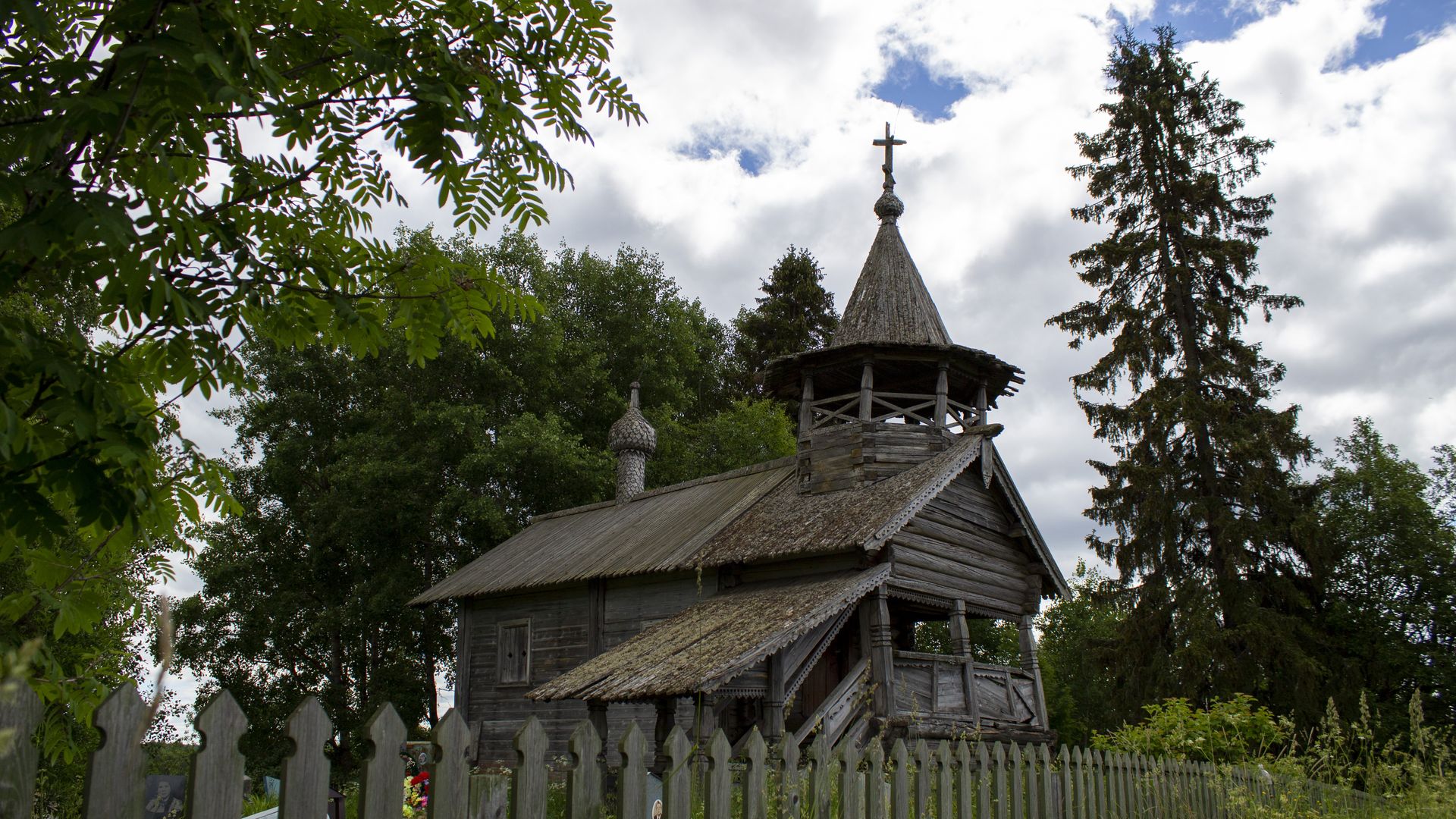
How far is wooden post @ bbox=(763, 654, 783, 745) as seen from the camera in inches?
546

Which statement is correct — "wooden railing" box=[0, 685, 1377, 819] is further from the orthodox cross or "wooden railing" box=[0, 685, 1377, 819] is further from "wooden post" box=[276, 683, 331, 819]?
the orthodox cross

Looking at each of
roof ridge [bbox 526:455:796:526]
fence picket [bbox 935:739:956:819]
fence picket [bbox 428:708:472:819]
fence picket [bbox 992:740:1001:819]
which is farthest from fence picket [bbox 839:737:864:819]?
roof ridge [bbox 526:455:796:526]

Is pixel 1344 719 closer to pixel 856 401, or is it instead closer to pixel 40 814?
pixel 856 401

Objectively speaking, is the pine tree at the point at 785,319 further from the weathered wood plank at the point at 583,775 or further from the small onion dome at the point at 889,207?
the weathered wood plank at the point at 583,775

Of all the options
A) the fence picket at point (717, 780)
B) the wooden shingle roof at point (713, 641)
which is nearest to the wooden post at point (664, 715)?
the wooden shingle roof at point (713, 641)

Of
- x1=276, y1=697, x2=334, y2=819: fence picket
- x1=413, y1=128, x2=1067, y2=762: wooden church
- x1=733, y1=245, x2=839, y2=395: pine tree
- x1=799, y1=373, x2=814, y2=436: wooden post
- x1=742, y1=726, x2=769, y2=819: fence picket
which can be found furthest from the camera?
x1=733, y1=245, x2=839, y2=395: pine tree

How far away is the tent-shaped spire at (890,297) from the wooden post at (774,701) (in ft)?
22.3

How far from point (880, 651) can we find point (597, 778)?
1219cm

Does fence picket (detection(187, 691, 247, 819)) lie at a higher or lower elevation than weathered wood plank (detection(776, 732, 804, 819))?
higher

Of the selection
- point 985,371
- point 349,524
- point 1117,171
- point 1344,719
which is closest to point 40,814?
point 985,371

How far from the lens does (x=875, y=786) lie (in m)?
4.87

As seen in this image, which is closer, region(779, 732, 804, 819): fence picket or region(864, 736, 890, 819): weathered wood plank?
region(779, 732, 804, 819): fence picket

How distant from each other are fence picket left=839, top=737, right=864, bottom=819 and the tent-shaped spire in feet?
46.6

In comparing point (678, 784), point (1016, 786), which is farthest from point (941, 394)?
point (678, 784)
